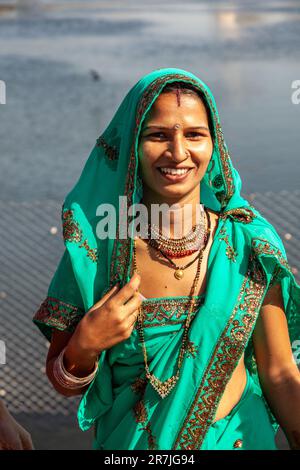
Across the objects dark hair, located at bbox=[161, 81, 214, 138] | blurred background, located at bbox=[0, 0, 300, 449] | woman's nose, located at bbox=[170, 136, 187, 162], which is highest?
dark hair, located at bbox=[161, 81, 214, 138]

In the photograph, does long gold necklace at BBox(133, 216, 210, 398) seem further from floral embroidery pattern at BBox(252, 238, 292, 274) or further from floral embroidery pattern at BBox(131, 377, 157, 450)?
floral embroidery pattern at BBox(252, 238, 292, 274)

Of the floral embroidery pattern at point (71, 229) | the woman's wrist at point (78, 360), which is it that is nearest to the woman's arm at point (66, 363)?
the woman's wrist at point (78, 360)

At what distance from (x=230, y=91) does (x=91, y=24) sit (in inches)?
Result: 426

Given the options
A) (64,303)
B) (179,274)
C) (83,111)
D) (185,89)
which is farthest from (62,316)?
(83,111)

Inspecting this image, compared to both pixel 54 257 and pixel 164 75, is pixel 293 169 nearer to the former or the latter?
pixel 54 257

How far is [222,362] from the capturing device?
2309mm

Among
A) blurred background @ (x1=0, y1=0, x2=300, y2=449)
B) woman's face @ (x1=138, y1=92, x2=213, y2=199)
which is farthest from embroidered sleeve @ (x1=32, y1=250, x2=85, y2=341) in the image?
blurred background @ (x1=0, y1=0, x2=300, y2=449)

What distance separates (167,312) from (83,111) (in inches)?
496

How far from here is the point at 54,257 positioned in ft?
23.0

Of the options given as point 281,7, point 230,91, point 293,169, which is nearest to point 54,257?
point 293,169

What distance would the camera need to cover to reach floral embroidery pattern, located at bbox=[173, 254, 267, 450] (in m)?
2.29

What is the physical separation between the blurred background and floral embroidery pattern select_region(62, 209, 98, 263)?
2.77 m

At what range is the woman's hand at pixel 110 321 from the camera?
7.14 feet

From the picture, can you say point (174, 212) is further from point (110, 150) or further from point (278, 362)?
point (278, 362)
